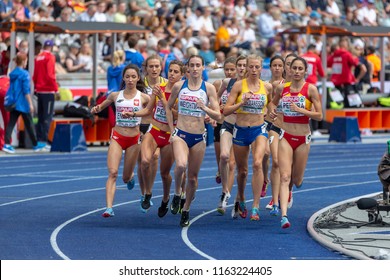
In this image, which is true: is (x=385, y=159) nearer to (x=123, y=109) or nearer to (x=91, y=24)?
(x=123, y=109)

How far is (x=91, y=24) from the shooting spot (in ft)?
87.5

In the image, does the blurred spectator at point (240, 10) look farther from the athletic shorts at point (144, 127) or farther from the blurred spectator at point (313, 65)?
the athletic shorts at point (144, 127)

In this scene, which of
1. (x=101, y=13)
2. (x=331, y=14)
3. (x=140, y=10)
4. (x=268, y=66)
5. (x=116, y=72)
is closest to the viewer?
(x=116, y=72)

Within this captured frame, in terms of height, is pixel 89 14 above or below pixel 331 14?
above

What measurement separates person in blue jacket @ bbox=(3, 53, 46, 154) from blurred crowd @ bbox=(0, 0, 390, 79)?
3.47 feet

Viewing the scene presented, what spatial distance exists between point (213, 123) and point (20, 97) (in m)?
9.89

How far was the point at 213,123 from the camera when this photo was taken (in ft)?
50.0

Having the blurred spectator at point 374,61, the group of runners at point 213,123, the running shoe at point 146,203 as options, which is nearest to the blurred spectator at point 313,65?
the blurred spectator at point 374,61

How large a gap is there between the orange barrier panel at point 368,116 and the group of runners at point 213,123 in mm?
13907

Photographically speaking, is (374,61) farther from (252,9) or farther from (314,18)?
(252,9)

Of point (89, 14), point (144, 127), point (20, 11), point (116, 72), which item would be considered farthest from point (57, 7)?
point (144, 127)

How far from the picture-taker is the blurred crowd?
2883 centimetres

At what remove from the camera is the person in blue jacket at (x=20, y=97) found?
957 inches

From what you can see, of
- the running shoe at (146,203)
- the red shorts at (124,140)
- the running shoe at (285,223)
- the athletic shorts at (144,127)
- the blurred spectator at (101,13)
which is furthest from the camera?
the blurred spectator at (101,13)
